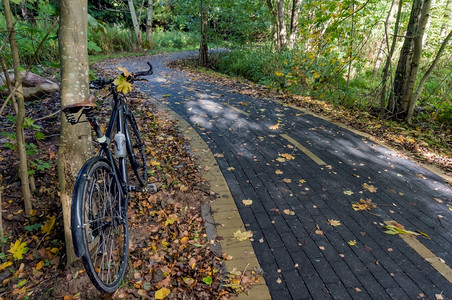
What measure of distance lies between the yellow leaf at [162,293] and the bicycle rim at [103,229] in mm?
349

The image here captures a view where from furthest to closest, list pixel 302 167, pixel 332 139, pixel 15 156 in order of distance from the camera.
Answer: pixel 332 139 < pixel 302 167 < pixel 15 156

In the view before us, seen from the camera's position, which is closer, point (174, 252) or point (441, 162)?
point (174, 252)

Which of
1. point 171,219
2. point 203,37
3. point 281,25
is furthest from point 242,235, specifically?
point 203,37

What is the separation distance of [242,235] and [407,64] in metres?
6.62

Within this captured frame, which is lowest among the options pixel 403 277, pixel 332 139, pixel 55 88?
pixel 403 277

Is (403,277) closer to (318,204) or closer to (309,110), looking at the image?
(318,204)

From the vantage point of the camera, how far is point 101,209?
223cm

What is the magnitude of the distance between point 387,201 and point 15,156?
5.58m

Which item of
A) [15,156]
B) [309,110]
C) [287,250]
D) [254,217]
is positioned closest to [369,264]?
[287,250]

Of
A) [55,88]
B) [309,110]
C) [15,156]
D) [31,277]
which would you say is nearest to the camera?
[31,277]

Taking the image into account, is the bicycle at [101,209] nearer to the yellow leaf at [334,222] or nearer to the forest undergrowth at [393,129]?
the yellow leaf at [334,222]

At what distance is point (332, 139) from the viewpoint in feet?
18.1

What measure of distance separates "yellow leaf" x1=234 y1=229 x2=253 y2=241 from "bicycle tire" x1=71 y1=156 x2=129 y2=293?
120 centimetres

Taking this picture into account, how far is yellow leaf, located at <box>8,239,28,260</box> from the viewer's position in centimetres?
261
